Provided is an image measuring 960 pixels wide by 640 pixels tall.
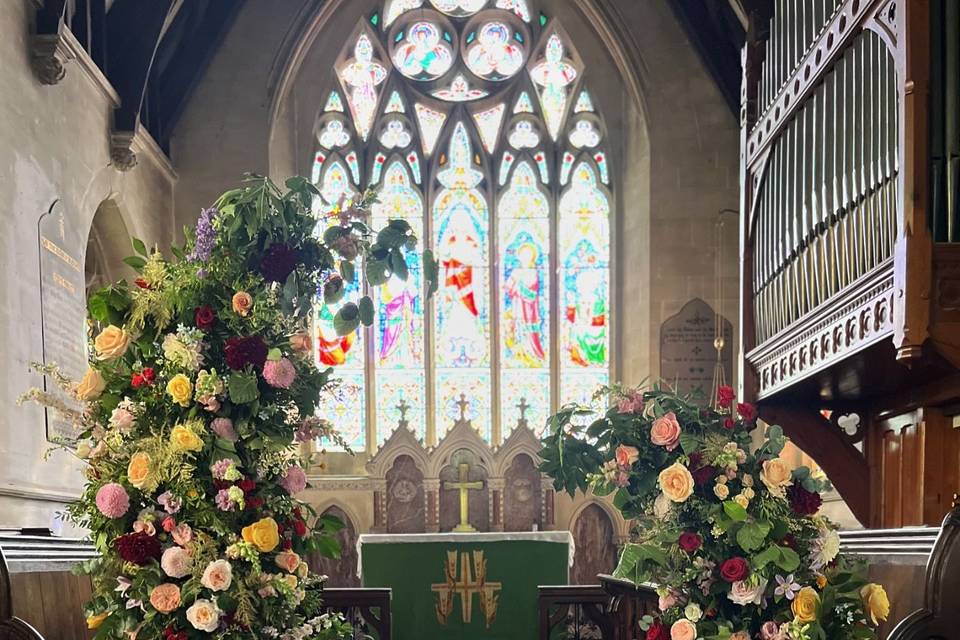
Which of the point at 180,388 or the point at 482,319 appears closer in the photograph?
the point at 180,388

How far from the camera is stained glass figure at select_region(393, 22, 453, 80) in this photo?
947cm

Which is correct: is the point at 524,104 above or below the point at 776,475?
above

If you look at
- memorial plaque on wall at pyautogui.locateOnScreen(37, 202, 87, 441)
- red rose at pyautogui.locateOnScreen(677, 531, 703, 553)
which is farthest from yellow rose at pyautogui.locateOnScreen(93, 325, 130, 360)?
memorial plaque on wall at pyautogui.locateOnScreen(37, 202, 87, 441)

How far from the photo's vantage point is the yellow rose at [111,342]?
238 cm

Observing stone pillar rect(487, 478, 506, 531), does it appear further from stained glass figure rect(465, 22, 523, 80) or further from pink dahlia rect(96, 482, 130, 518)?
pink dahlia rect(96, 482, 130, 518)

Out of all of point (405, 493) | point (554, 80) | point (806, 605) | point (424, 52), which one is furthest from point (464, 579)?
point (424, 52)

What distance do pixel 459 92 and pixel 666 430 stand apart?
7257 mm

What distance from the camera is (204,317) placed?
2.43 meters

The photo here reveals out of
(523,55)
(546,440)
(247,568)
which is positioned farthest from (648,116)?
(247,568)

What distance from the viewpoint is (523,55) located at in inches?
372

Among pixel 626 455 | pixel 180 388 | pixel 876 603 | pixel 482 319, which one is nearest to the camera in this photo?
pixel 180 388

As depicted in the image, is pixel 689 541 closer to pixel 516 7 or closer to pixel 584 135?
pixel 584 135

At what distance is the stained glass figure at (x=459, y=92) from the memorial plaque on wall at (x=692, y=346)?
2.74 metres

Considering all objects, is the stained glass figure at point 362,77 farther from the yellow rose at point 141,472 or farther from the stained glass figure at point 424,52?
the yellow rose at point 141,472
